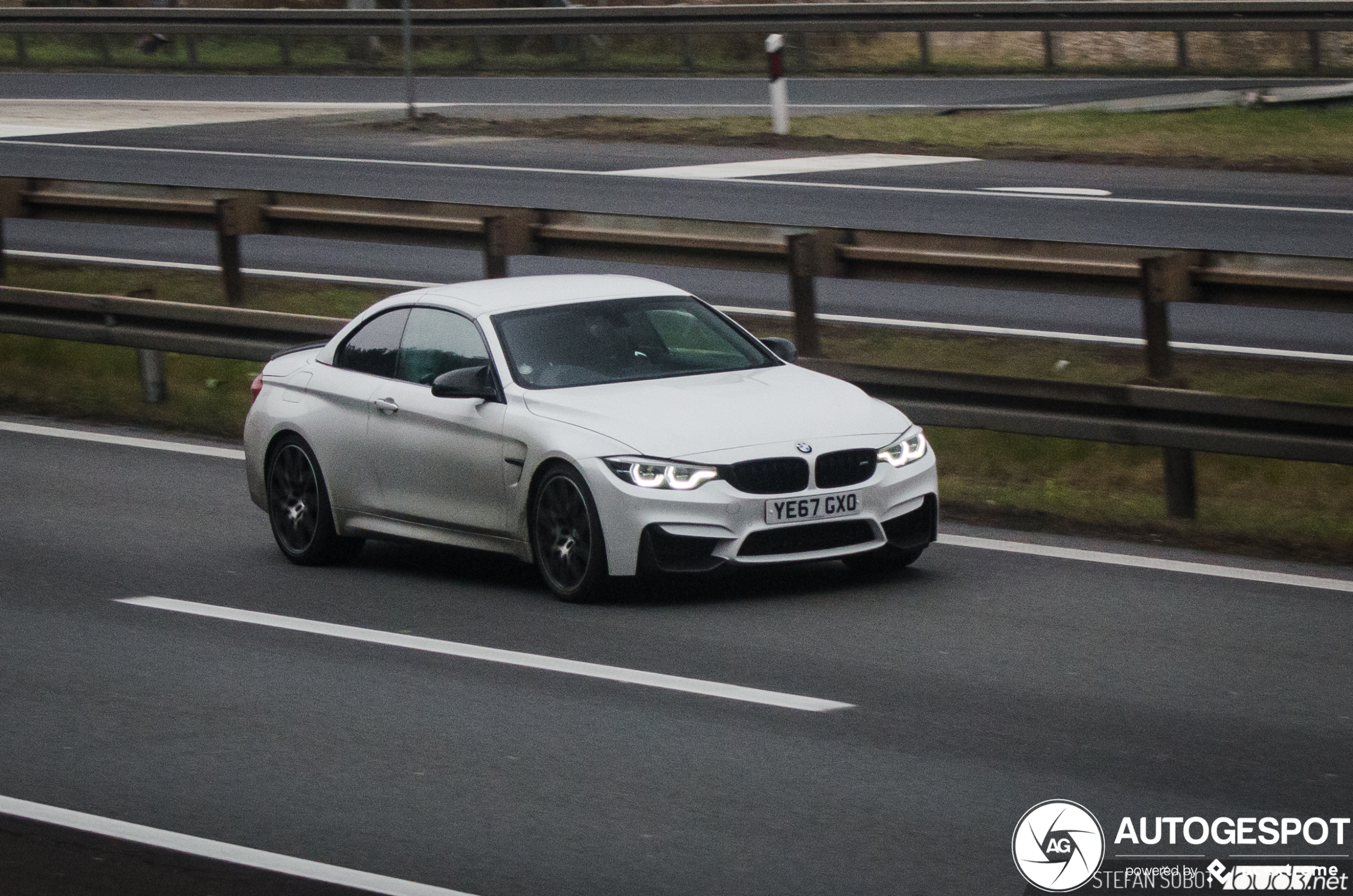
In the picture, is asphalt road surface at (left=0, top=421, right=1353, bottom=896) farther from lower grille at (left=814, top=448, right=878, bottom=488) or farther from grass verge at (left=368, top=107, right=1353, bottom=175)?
grass verge at (left=368, top=107, right=1353, bottom=175)

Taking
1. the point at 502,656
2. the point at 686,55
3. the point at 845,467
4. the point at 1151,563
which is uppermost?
the point at 686,55

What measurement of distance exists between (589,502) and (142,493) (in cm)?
434

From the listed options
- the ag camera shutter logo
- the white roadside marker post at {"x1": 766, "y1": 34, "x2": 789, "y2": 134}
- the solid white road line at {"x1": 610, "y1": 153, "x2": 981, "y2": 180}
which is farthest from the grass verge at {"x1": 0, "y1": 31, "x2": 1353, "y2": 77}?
the ag camera shutter logo

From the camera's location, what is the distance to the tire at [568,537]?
937 centimetres

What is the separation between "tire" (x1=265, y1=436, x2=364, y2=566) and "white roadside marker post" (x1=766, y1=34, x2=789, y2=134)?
1465 cm

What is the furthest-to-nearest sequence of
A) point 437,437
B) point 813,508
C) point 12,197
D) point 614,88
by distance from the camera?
point 614,88 < point 12,197 < point 437,437 < point 813,508

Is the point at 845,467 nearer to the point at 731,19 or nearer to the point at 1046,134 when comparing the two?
the point at 1046,134

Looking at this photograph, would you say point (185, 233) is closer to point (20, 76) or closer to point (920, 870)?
point (20, 76)

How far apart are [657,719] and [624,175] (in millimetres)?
15955

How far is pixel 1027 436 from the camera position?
42.6 feet

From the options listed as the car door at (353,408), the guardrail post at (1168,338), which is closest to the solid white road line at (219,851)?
the car door at (353,408)

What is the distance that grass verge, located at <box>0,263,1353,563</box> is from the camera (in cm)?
1109

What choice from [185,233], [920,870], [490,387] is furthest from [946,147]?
[920,870]

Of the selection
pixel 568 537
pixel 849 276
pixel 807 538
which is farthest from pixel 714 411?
pixel 849 276
